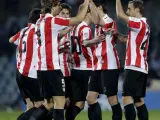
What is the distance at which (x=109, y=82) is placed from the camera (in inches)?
412

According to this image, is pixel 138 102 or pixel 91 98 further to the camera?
pixel 91 98

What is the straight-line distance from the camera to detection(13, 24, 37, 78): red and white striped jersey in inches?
414

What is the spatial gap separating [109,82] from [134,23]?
3.51 feet

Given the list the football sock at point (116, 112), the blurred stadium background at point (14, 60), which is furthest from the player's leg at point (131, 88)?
the blurred stadium background at point (14, 60)

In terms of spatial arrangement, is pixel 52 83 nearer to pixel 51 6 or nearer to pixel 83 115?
pixel 51 6

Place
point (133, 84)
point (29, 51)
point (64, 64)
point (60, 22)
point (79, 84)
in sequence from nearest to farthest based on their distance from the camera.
→ 1. point (60, 22)
2. point (133, 84)
3. point (29, 51)
4. point (79, 84)
5. point (64, 64)

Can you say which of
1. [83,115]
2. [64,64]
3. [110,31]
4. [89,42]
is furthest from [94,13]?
[83,115]

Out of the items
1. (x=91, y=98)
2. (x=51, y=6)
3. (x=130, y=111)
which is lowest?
(x=130, y=111)

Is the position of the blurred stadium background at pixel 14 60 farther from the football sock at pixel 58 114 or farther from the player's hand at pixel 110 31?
the football sock at pixel 58 114

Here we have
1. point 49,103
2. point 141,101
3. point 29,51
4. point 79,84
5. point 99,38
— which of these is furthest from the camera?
point 79,84

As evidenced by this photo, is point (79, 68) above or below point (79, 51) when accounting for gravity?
below

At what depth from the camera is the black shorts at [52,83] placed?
9.25 meters

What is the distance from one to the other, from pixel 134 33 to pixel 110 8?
511 cm

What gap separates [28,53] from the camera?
34.7 ft
